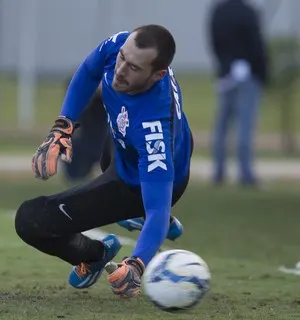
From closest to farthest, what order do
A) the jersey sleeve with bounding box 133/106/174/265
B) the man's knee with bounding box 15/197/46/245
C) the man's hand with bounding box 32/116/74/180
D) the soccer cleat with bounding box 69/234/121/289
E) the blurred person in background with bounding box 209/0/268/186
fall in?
the jersey sleeve with bounding box 133/106/174/265 → the man's hand with bounding box 32/116/74/180 → the man's knee with bounding box 15/197/46/245 → the soccer cleat with bounding box 69/234/121/289 → the blurred person in background with bounding box 209/0/268/186

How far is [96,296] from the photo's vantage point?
24.8 feet

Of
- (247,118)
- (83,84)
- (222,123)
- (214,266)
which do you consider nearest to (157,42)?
(83,84)

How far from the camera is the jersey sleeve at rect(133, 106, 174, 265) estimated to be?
647cm

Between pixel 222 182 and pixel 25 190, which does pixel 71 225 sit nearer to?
pixel 25 190

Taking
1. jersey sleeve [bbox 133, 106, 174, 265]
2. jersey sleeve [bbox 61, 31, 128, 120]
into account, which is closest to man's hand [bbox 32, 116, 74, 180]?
jersey sleeve [bbox 61, 31, 128, 120]

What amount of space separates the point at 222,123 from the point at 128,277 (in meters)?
10.0

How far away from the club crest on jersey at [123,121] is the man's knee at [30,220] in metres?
0.71

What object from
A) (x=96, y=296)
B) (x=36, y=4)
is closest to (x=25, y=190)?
(x=96, y=296)

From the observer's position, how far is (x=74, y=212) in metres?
7.14

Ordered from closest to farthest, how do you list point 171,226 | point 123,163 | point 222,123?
1. point 123,163
2. point 171,226
3. point 222,123

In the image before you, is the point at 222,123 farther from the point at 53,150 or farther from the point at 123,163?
the point at 53,150

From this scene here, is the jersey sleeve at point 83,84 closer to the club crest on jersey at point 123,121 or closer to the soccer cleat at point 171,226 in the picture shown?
the club crest on jersey at point 123,121

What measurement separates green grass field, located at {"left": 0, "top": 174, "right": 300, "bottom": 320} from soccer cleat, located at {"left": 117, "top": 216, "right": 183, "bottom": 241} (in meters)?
0.44

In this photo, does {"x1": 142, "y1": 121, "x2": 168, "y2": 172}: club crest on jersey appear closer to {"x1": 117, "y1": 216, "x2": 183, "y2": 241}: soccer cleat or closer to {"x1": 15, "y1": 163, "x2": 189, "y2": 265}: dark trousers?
{"x1": 15, "y1": 163, "x2": 189, "y2": 265}: dark trousers
